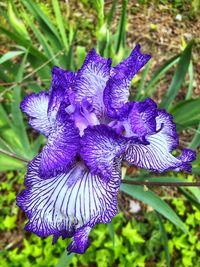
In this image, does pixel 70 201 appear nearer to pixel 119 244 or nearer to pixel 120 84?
pixel 120 84

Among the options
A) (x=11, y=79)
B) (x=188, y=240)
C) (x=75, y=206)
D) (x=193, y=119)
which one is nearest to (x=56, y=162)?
(x=75, y=206)

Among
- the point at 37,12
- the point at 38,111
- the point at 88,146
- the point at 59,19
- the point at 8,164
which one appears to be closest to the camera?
the point at 88,146

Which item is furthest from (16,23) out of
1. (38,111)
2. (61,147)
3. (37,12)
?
(61,147)

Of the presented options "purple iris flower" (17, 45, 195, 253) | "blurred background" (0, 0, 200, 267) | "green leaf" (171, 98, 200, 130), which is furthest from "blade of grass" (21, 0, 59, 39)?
"purple iris flower" (17, 45, 195, 253)

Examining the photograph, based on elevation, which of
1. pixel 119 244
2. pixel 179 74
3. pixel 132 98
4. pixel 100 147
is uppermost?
pixel 100 147

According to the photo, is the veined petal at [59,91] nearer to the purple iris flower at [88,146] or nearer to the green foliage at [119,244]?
the purple iris flower at [88,146]

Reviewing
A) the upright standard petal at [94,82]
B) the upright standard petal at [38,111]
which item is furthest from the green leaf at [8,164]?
the upright standard petal at [94,82]
